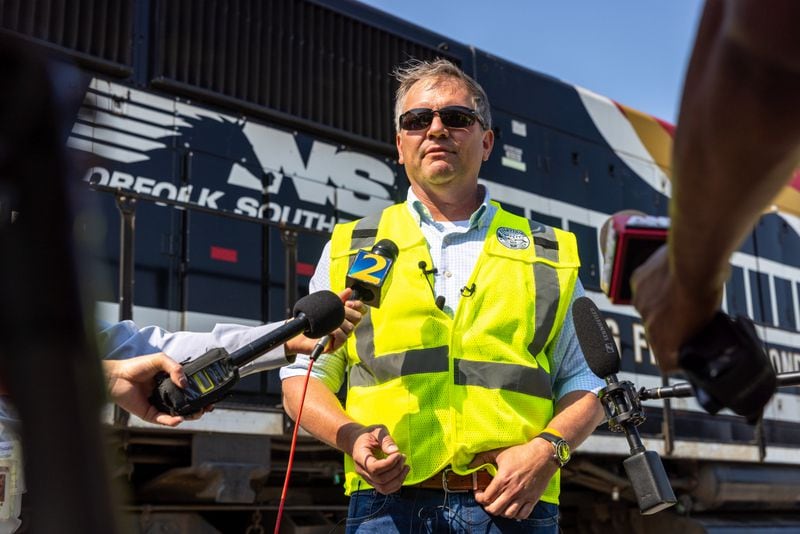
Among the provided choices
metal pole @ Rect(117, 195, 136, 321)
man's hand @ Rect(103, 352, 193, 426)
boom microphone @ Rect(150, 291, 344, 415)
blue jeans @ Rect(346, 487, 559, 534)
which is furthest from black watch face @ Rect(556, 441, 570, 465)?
metal pole @ Rect(117, 195, 136, 321)

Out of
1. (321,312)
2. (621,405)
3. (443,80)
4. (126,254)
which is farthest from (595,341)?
(126,254)

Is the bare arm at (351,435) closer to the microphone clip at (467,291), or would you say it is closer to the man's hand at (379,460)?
the man's hand at (379,460)

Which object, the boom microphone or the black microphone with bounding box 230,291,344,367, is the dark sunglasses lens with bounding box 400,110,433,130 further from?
the boom microphone

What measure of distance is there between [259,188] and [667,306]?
4.17 m

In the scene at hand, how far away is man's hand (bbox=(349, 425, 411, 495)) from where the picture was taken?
6.78 ft

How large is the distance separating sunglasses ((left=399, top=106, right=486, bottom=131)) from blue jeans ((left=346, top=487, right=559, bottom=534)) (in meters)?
0.96

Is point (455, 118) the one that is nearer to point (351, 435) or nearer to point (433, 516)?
point (351, 435)

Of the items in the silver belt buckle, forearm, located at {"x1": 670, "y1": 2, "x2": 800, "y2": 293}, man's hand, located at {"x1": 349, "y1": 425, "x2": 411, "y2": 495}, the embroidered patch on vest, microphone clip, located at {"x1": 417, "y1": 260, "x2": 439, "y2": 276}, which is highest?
the embroidered patch on vest

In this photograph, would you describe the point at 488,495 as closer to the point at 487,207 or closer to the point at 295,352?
the point at 295,352

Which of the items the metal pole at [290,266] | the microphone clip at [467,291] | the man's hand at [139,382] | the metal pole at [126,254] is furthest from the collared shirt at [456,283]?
the metal pole at [290,266]

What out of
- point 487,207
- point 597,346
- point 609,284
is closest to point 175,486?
point 487,207

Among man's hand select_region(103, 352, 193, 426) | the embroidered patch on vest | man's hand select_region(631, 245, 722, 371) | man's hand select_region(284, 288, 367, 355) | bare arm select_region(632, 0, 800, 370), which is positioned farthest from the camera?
the embroidered patch on vest

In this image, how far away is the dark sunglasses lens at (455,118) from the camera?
2566mm

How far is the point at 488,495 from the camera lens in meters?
2.11
